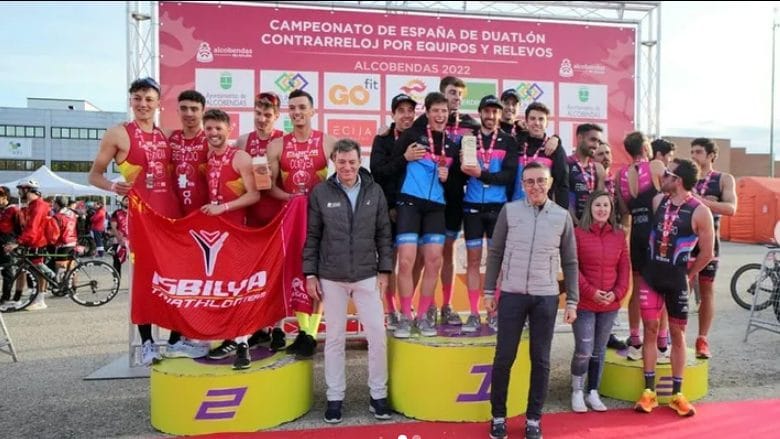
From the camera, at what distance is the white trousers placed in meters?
3.73

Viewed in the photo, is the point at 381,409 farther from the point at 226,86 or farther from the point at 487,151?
the point at 226,86

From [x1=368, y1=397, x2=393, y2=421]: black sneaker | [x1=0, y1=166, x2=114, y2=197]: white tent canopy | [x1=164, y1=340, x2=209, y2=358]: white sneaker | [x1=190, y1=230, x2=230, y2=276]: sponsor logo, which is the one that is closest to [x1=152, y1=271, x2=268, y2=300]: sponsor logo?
[x1=190, y1=230, x2=230, y2=276]: sponsor logo

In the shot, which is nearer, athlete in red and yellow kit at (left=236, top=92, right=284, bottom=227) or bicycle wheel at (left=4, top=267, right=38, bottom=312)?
athlete in red and yellow kit at (left=236, top=92, right=284, bottom=227)

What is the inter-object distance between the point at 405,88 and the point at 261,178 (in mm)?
2974

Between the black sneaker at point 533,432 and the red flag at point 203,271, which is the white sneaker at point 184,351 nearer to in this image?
the red flag at point 203,271

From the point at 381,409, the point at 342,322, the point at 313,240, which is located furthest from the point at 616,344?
the point at 313,240

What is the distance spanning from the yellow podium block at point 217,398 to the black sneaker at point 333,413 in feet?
0.97

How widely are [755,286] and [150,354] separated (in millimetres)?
7685

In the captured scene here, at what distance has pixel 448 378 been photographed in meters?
3.80

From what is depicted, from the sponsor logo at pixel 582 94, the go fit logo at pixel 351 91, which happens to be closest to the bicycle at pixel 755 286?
the sponsor logo at pixel 582 94

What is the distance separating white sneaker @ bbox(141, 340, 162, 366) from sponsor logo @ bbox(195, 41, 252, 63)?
323 centimetres

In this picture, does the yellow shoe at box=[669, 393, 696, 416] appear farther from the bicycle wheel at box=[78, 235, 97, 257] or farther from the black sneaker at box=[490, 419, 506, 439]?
the bicycle wheel at box=[78, 235, 97, 257]

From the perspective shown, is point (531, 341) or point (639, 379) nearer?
point (531, 341)

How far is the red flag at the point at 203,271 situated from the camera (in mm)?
3908
